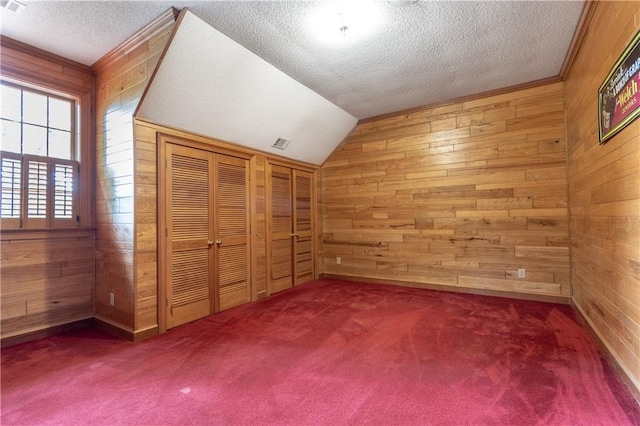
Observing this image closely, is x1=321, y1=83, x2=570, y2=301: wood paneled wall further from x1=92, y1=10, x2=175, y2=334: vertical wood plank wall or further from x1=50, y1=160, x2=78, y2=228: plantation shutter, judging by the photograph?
x1=50, y1=160, x2=78, y2=228: plantation shutter

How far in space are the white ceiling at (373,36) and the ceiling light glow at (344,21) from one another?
0.02 meters

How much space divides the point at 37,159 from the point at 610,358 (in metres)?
4.91

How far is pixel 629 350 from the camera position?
6.08 ft

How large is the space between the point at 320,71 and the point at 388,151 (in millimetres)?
1861

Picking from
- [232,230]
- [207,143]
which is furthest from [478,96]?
[232,230]

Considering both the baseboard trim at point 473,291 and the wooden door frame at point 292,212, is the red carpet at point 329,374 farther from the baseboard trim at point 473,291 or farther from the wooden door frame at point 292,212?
the wooden door frame at point 292,212

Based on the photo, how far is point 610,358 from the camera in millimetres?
2111

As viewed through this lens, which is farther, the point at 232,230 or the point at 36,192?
the point at 232,230

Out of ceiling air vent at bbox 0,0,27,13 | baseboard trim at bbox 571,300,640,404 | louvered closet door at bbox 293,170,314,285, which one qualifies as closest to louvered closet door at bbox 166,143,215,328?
ceiling air vent at bbox 0,0,27,13

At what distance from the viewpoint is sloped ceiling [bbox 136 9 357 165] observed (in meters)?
2.56

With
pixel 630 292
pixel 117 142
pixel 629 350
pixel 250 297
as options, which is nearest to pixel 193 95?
pixel 117 142

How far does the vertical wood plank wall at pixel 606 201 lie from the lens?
176cm

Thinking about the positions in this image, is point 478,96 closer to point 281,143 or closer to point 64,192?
point 281,143

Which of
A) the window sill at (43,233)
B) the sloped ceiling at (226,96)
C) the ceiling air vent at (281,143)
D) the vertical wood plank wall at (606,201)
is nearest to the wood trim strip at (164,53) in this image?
the sloped ceiling at (226,96)
